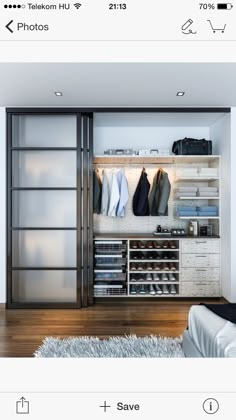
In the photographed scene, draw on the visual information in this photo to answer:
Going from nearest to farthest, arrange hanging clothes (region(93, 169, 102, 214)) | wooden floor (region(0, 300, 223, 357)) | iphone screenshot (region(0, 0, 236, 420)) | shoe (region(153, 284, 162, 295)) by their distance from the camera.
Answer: iphone screenshot (region(0, 0, 236, 420)) → wooden floor (region(0, 300, 223, 357)) → shoe (region(153, 284, 162, 295)) → hanging clothes (region(93, 169, 102, 214))

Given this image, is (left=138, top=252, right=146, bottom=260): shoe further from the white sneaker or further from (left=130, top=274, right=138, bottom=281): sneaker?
the white sneaker

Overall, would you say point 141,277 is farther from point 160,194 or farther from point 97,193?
point 97,193

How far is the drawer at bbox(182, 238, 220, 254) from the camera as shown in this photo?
157 inches

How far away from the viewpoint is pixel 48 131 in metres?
3.70

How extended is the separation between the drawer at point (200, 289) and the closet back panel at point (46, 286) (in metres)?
1.38

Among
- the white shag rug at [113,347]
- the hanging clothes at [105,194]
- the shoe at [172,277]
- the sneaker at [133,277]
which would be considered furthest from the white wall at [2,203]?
the shoe at [172,277]

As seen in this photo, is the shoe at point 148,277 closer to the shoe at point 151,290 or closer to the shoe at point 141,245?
the shoe at point 151,290

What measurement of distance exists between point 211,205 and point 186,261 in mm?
919

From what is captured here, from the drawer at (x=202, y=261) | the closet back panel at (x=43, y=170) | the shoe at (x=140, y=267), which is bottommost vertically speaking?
the shoe at (x=140, y=267)

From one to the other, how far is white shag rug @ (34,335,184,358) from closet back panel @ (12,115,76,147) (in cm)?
215

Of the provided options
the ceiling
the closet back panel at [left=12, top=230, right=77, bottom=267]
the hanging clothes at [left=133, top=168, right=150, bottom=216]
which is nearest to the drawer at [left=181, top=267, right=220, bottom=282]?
the hanging clothes at [left=133, top=168, right=150, bottom=216]

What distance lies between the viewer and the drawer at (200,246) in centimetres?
400
